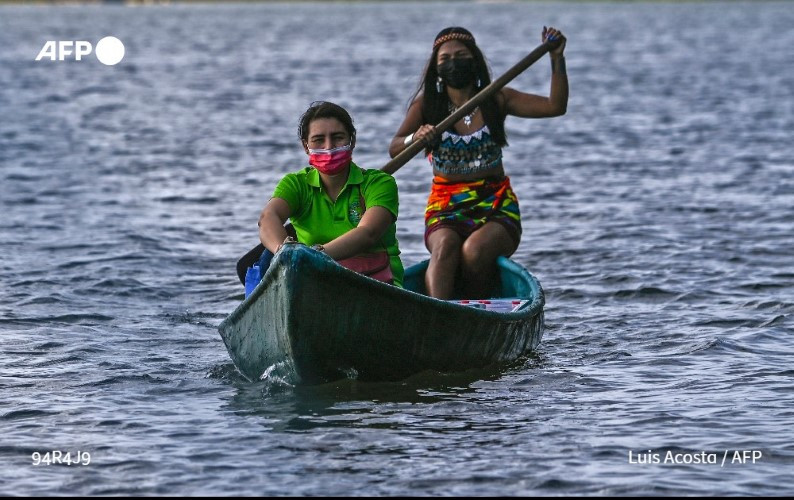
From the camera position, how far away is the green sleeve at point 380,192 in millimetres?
8992

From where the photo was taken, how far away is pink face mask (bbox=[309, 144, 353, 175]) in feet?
29.2

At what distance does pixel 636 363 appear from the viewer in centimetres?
984

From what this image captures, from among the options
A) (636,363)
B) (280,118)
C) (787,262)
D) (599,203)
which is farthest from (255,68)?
(636,363)

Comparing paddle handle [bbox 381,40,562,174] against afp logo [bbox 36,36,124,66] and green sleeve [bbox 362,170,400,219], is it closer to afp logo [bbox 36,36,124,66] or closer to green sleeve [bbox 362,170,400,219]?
green sleeve [bbox 362,170,400,219]

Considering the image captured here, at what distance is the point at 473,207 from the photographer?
10.5 meters

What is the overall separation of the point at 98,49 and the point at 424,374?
68.3 m

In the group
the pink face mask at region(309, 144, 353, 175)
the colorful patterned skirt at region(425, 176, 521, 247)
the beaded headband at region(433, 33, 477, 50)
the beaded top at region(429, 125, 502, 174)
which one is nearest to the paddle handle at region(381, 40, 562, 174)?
the beaded top at region(429, 125, 502, 174)

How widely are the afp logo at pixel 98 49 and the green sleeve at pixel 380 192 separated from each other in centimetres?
4838

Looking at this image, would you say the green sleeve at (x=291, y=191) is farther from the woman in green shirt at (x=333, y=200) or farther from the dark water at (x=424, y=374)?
the dark water at (x=424, y=374)

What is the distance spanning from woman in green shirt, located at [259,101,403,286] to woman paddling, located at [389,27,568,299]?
1.24 metres

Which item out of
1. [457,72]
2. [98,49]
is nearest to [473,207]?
[457,72]

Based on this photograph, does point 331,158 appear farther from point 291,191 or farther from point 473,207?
point 473,207

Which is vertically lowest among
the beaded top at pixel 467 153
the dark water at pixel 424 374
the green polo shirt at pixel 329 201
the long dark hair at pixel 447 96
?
the dark water at pixel 424 374

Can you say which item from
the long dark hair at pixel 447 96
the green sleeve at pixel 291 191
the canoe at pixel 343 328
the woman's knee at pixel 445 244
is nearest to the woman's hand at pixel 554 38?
the long dark hair at pixel 447 96
